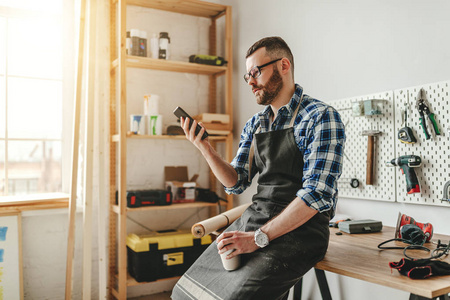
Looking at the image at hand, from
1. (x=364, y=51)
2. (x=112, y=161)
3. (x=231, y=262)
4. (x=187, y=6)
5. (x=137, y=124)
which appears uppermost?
(x=187, y=6)

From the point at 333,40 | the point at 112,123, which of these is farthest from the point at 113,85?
the point at 333,40

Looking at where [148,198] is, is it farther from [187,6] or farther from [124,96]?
[187,6]

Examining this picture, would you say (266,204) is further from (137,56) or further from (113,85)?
(113,85)

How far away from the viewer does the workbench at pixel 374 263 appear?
1.15 metres

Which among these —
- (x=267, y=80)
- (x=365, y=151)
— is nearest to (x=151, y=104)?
(x=267, y=80)

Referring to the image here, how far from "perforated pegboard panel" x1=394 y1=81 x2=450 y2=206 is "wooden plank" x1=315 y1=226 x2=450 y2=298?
0.63 feet

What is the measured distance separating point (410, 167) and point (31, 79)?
2.72 m

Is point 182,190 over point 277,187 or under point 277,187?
under

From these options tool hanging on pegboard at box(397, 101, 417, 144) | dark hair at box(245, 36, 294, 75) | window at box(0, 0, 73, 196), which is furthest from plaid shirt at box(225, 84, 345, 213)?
window at box(0, 0, 73, 196)

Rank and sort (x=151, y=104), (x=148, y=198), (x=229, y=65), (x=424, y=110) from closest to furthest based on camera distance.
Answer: (x=424, y=110)
(x=148, y=198)
(x=151, y=104)
(x=229, y=65)

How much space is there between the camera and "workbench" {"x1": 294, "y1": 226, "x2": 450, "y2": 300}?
1.15m

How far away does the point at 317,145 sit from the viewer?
4.89ft

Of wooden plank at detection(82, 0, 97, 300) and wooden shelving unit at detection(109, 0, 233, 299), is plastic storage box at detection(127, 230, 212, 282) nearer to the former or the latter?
wooden shelving unit at detection(109, 0, 233, 299)

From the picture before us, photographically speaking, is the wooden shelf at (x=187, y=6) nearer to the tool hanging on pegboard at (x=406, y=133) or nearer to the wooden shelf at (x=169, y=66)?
the wooden shelf at (x=169, y=66)
